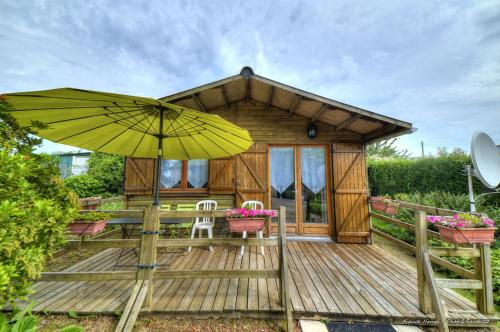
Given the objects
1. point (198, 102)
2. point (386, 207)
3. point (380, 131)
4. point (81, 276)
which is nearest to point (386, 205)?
point (386, 207)

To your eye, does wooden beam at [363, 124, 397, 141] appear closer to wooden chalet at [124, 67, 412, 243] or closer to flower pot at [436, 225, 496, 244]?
wooden chalet at [124, 67, 412, 243]

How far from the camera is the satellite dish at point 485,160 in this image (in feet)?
8.63

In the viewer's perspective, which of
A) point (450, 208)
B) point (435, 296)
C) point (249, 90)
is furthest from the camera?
point (450, 208)

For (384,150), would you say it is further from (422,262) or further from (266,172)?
(422,262)

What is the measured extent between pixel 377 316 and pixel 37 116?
3.84m

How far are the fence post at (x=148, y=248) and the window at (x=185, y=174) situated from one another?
7.56 feet

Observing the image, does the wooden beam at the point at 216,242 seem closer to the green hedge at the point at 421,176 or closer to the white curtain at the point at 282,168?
the white curtain at the point at 282,168

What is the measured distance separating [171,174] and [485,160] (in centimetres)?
571

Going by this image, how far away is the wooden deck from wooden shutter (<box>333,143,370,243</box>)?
0.85 meters

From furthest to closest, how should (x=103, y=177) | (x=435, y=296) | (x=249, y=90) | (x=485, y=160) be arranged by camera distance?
1. (x=103, y=177)
2. (x=249, y=90)
3. (x=485, y=160)
4. (x=435, y=296)

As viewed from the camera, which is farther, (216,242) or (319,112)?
(319,112)

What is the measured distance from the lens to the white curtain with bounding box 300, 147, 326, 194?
425 cm

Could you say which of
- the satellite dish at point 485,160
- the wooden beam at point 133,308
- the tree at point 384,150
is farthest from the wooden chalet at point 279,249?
the tree at point 384,150

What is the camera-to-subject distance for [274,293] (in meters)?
2.13
